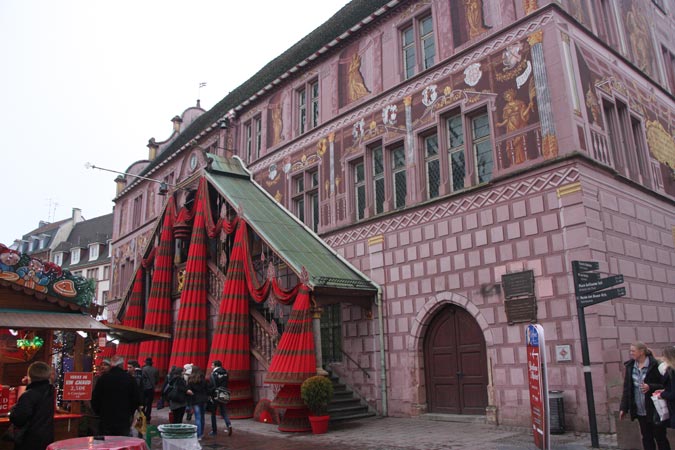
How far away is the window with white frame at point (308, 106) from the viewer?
1870 centimetres

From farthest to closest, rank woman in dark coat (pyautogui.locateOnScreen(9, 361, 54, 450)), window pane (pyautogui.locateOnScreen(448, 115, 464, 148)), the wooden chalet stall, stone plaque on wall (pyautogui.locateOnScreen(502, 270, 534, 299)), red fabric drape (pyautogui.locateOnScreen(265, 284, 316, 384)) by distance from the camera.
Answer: window pane (pyautogui.locateOnScreen(448, 115, 464, 148))
red fabric drape (pyautogui.locateOnScreen(265, 284, 316, 384))
stone plaque on wall (pyautogui.locateOnScreen(502, 270, 534, 299))
the wooden chalet stall
woman in dark coat (pyautogui.locateOnScreen(9, 361, 54, 450))

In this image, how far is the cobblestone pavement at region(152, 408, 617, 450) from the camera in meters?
9.35

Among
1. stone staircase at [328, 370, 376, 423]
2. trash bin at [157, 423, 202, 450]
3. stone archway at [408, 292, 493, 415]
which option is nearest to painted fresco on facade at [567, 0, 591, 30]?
stone archway at [408, 292, 493, 415]

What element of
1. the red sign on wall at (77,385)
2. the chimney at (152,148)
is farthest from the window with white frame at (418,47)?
the chimney at (152,148)

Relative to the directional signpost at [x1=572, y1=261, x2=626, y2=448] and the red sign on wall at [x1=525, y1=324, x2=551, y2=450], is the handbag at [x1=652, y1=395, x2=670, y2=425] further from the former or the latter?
the directional signpost at [x1=572, y1=261, x2=626, y2=448]

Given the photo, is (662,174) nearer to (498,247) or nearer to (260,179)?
(498,247)

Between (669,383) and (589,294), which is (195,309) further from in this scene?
(669,383)

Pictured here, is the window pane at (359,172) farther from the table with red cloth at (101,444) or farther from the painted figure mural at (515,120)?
the table with red cloth at (101,444)

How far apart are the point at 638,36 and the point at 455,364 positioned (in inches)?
402

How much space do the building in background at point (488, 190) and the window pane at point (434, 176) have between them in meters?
0.06

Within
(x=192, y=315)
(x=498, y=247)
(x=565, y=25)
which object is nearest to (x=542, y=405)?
(x=498, y=247)

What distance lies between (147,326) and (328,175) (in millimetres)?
8469

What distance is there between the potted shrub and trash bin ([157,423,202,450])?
5.61 meters

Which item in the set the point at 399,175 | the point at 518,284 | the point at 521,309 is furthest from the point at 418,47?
the point at 521,309
